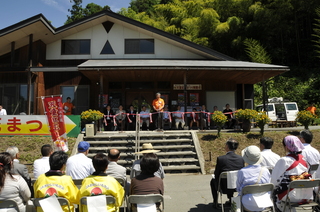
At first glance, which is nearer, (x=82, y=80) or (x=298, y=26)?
(x=82, y=80)

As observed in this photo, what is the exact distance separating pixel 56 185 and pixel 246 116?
9128 millimetres

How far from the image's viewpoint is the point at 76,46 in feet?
51.2

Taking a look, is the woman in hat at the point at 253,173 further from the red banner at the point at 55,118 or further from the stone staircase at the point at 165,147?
the red banner at the point at 55,118

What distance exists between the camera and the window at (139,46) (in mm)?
15711

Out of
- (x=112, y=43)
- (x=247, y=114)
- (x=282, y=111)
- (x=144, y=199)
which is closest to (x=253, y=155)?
(x=144, y=199)

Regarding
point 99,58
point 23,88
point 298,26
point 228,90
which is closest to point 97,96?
point 99,58

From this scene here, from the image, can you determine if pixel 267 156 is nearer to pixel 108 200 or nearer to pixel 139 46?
pixel 108 200

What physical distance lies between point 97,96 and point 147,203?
12501 mm

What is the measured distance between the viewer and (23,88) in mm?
14773

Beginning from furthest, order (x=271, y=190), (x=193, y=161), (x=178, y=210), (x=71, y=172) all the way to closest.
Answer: (x=193, y=161) < (x=178, y=210) < (x=71, y=172) < (x=271, y=190)

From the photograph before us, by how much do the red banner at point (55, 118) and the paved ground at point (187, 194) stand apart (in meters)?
4.22

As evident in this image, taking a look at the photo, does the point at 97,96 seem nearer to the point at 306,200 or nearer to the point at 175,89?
the point at 175,89

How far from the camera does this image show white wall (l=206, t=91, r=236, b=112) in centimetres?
1547

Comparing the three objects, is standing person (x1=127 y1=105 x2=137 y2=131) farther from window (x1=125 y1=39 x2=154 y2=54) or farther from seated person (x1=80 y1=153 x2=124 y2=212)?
seated person (x1=80 y1=153 x2=124 y2=212)
